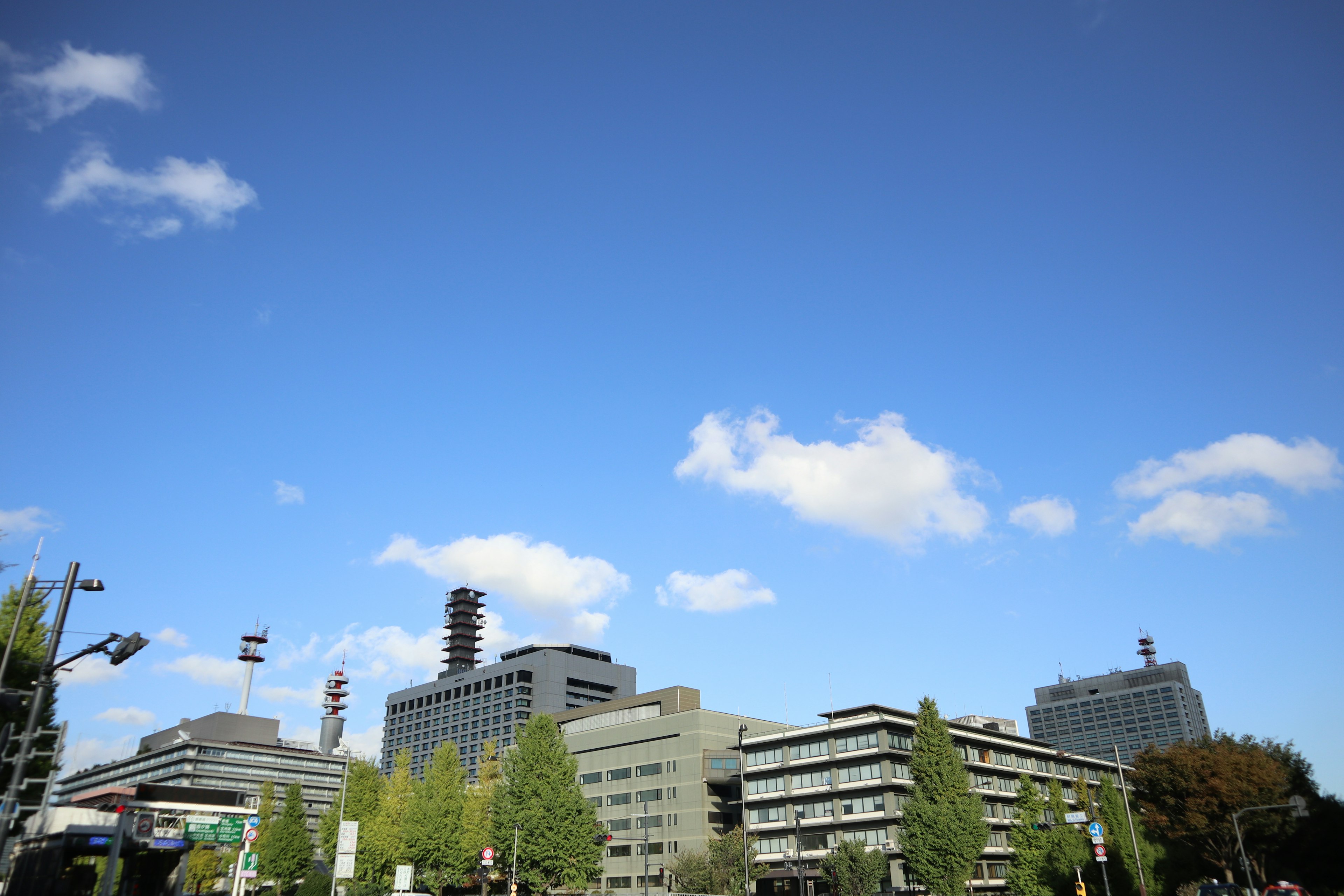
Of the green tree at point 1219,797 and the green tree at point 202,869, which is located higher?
the green tree at point 1219,797

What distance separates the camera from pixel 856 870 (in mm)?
66750

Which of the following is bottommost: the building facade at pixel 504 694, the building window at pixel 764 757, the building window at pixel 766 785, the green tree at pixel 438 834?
the green tree at pixel 438 834

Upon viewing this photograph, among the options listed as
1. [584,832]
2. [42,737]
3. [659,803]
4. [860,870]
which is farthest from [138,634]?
[659,803]

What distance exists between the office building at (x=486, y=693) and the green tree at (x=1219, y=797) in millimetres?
119915

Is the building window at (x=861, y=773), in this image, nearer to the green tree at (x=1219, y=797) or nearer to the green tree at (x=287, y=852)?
the green tree at (x=1219, y=797)

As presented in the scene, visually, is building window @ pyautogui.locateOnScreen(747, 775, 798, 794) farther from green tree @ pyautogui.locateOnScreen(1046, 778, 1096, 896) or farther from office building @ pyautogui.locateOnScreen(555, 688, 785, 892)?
green tree @ pyautogui.locateOnScreen(1046, 778, 1096, 896)

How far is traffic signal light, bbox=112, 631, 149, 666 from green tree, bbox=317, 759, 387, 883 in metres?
56.6

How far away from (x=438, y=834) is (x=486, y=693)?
380 ft

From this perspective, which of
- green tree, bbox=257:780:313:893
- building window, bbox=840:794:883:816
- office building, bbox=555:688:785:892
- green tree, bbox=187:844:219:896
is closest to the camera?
green tree, bbox=257:780:313:893

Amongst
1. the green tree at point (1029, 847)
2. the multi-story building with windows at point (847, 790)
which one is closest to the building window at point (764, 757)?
the multi-story building with windows at point (847, 790)

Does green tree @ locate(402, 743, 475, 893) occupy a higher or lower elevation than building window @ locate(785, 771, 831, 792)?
lower

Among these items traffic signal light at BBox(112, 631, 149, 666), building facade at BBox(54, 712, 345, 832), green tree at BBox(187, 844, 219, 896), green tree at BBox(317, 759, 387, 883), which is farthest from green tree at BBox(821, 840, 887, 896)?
building facade at BBox(54, 712, 345, 832)

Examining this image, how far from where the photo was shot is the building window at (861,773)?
74.9 meters

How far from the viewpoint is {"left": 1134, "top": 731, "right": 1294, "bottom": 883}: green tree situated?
5344 centimetres
